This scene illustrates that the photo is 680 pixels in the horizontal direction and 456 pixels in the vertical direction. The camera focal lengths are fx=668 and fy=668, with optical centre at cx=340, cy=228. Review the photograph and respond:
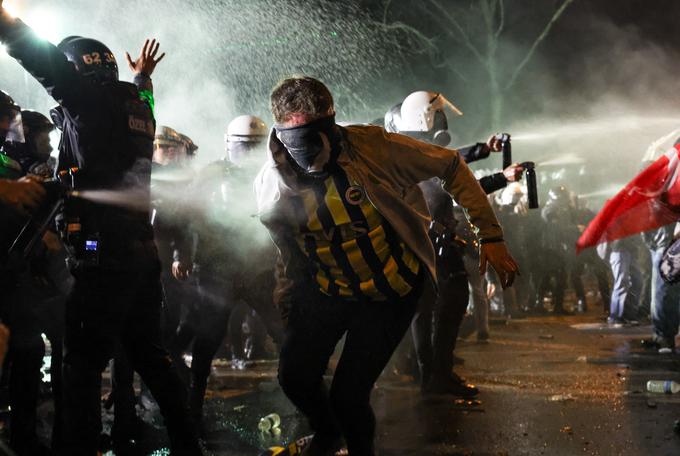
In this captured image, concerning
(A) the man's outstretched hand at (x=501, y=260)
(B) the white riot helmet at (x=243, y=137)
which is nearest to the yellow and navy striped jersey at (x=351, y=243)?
(A) the man's outstretched hand at (x=501, y=260)

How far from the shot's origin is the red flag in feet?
15.8

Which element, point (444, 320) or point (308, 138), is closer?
point (308, 138)

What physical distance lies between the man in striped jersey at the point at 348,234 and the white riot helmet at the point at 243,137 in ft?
8.05

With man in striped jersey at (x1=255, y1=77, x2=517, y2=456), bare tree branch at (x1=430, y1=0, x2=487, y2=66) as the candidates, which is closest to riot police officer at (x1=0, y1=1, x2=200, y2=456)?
man in striped jersey at (x1=255, y1=77, x2=517, y2=456)

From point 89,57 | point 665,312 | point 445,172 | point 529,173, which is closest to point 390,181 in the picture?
point 445,172

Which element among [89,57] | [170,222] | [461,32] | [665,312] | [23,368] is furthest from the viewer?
[461,32]

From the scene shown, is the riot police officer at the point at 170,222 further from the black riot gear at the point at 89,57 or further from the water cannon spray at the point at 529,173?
the water cannon spray at the point at 529,173

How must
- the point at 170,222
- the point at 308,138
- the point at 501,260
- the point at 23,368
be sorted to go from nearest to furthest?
the point at 308,138 → the point at 501,260 → the point at 23,368 → the point at 170,222

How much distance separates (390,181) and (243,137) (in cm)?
292

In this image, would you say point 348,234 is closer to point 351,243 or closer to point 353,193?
point 351,243

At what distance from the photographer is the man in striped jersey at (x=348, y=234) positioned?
319cm

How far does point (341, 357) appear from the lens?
3.33m

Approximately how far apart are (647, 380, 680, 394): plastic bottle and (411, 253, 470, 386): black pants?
1701mm

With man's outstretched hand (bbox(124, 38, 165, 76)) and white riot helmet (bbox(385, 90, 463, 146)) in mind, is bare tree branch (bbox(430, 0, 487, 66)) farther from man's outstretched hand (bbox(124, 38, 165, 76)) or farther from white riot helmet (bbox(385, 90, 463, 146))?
man's outstretched hand (bbox(124, 38, 165, 76))
